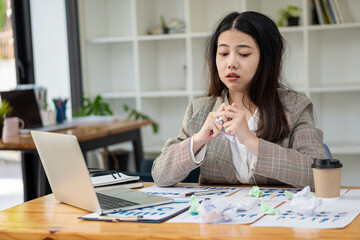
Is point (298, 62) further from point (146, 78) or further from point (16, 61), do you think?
point (16, 61)

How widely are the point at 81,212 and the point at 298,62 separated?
317cm

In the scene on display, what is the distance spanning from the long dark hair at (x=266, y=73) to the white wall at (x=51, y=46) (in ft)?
8.63

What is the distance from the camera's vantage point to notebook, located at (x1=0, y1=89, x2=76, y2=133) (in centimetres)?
333

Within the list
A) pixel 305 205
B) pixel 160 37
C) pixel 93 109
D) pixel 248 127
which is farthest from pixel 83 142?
pixel 305 205

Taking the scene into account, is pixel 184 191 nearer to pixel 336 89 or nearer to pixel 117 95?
pixel 336 89

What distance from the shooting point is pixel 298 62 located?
4406 millimetres

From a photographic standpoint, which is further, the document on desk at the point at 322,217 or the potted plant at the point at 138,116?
the potted plant at the point at 138,116

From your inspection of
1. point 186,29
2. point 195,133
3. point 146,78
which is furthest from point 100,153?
point 195,133

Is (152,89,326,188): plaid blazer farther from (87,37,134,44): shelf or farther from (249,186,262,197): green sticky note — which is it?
(87,37,134,44): shelf

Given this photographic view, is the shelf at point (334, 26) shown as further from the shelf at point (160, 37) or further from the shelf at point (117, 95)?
the shelf at point (117, 95)

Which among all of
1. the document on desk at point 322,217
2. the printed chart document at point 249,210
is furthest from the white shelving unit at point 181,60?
the document on desk at point 322,217

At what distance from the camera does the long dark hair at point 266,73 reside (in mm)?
1921

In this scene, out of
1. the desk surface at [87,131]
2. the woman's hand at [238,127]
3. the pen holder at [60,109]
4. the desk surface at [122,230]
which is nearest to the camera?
the desk surface at [122,230]

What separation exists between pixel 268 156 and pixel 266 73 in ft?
1.13
